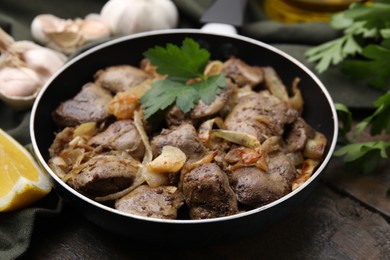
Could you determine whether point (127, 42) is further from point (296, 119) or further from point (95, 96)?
point (296, 119)

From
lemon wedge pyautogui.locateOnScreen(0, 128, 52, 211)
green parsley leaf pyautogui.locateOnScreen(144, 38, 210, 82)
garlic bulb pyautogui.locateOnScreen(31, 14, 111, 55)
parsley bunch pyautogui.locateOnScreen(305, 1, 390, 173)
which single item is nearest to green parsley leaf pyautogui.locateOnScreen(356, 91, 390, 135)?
parsley bunch pyautogui.locateOnScreen(305, 1, 390, 173)

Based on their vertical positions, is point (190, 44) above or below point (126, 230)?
above

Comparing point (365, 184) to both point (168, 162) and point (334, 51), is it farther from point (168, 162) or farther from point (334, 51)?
point (168, 162)

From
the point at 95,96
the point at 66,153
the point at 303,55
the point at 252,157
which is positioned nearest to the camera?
the point at 252,157

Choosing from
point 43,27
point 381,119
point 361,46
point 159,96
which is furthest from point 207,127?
point 43,27

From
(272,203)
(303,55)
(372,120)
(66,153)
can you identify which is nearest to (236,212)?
(272,203)

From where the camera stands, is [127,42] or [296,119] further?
[127,42]
